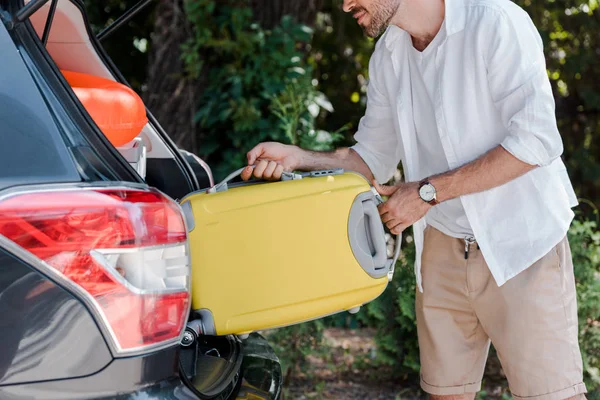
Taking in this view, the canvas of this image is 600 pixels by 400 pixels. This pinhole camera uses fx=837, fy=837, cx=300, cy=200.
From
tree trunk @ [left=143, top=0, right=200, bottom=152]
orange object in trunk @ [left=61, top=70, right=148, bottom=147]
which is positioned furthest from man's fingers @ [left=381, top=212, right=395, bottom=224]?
tree trunk @ [left=143, top=0, right=200, bottom=152]

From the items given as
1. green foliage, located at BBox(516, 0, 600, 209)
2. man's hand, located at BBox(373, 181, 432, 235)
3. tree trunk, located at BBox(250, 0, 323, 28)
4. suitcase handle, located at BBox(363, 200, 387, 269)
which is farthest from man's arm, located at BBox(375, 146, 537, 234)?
green foliage, located at BBox(516, 0, 600, 209)

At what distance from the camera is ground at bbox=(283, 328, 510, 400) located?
404 centimetres

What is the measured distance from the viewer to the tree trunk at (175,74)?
5.00 m

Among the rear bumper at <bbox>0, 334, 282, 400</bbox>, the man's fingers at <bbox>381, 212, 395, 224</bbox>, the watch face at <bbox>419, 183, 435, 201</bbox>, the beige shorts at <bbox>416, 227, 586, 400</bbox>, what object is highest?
the rear bumper at <bbox>0, 334, 282, 400</bbox>

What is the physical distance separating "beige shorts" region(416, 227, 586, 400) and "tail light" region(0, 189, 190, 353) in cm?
112

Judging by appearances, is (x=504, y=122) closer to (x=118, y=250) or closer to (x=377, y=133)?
(x=377, y=133)

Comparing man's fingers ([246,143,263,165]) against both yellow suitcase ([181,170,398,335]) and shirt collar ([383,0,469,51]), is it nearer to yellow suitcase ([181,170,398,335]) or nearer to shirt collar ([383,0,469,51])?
yellow suitcase ([181,170,398,335])

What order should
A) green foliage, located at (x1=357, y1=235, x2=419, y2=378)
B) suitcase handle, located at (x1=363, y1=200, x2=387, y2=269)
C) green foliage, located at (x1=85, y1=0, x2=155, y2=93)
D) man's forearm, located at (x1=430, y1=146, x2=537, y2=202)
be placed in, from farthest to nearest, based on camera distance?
green foliage, located at (x1=85, y1=0, x2=155, y2=93), green foliage, located at (x1=357, y1=235, x2=419, y2=378), man's forearm, located at (x1=430, y1=146, x2=537, y2=202), suitcase handle, located at (x1=363, y1=200, x2=387, y2=269)

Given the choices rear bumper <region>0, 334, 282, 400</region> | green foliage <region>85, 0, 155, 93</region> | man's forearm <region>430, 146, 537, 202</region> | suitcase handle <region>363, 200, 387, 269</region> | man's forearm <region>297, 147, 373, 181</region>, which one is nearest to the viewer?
rear bumper <region>0, 334, 282, 400</region>

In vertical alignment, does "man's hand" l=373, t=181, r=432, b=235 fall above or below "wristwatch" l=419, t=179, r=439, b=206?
below

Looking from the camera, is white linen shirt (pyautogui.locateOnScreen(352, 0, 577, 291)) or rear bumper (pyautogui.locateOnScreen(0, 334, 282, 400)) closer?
rear bumper (pyautogui.locateOnScreen(0, 334, 282, 400))

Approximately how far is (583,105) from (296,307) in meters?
4.99

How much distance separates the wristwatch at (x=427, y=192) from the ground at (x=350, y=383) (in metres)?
1.79

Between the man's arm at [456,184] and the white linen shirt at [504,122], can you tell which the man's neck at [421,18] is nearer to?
the white linen shirt at [504,122]
